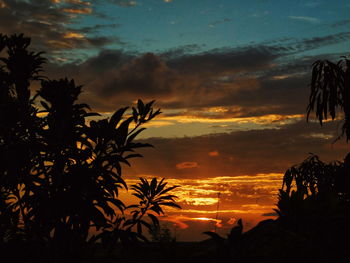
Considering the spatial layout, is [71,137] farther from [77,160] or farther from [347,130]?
[347,130]

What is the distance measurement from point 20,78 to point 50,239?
12.7ft

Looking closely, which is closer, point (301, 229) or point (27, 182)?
point (301, 229)

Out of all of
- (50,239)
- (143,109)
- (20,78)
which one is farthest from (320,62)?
(50,239)

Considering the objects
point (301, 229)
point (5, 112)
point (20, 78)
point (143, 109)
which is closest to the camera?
point (301, 229)

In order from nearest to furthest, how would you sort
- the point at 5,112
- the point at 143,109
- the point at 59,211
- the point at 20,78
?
the point at 59,211 → the point at 143,109 → the point at 5,112 → the point at 20,78

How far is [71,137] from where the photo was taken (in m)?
7.41

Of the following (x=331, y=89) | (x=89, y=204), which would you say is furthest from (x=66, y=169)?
(x=331, y=89)

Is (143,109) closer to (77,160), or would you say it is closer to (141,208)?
(77,160)

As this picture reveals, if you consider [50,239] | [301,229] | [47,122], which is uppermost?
[47,122]

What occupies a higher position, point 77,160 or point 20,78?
point 20,78

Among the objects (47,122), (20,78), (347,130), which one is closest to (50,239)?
(47,122)

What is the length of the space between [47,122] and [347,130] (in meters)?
9.26

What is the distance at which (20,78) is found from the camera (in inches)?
376

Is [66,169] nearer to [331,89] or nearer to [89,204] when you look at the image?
[89,204]
